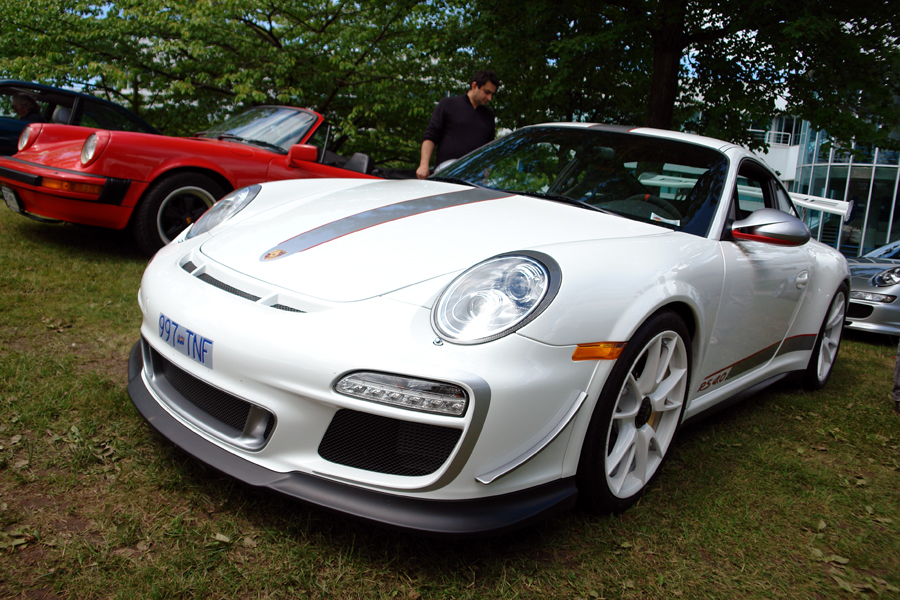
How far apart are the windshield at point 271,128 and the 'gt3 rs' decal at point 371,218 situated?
322 cm

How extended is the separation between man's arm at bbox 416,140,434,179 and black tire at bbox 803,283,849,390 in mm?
2739

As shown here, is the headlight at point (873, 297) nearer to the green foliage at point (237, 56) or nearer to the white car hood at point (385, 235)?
the white car hood at point (385, 235)

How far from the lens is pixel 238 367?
5.93ft

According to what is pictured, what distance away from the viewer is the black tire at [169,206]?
4.94 m

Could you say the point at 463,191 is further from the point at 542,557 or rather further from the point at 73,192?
the point at 73,192

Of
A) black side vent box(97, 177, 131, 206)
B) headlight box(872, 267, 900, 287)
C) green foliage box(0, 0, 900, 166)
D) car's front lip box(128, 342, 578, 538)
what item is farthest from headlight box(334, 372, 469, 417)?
green foliage box(0, 0, 900, 166)

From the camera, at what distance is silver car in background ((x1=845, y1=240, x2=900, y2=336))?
647 centimetres

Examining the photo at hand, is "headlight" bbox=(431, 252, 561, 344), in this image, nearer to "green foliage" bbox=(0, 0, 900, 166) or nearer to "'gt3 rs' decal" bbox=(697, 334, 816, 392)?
"'gt3 rs' decal" bbox=(697, 334, 816, 392)

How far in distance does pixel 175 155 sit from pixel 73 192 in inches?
29.8

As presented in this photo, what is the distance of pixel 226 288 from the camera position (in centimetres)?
206

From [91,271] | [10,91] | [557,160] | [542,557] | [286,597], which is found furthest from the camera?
[10,91]

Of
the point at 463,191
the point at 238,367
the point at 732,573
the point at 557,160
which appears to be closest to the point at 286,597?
the point at 238,367

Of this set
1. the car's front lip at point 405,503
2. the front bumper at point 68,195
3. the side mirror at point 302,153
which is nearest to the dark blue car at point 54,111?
the front bumper at point 68,195

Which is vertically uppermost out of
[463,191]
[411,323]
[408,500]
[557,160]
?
[557,160]
